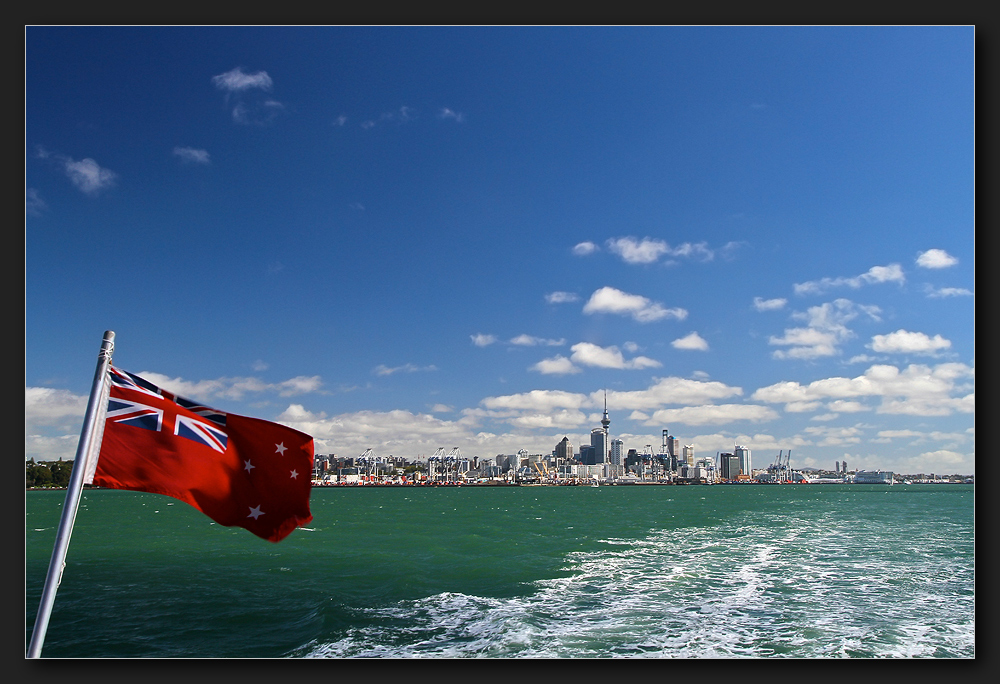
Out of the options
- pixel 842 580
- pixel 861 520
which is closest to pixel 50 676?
pixel 842 580

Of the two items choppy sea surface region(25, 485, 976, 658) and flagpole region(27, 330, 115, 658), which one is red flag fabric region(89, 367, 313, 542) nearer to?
flagpole region(27, 330, 115, 658)

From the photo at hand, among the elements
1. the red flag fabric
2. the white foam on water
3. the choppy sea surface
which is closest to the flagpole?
the red flag fabric

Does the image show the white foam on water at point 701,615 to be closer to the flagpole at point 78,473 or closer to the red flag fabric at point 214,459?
the red flag fabric at point 214,459

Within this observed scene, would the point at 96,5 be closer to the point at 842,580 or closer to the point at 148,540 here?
the point at 842,580

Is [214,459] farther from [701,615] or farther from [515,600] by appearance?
[515,600]

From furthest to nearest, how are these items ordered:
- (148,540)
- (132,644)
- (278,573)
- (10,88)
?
(148,540), (278,573), (132,644), (10,88)

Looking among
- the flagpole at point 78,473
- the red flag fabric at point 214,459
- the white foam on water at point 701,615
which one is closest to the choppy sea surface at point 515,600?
the white foam on water at point 701,615

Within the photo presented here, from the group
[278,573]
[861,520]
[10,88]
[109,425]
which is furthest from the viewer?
[861,520]
